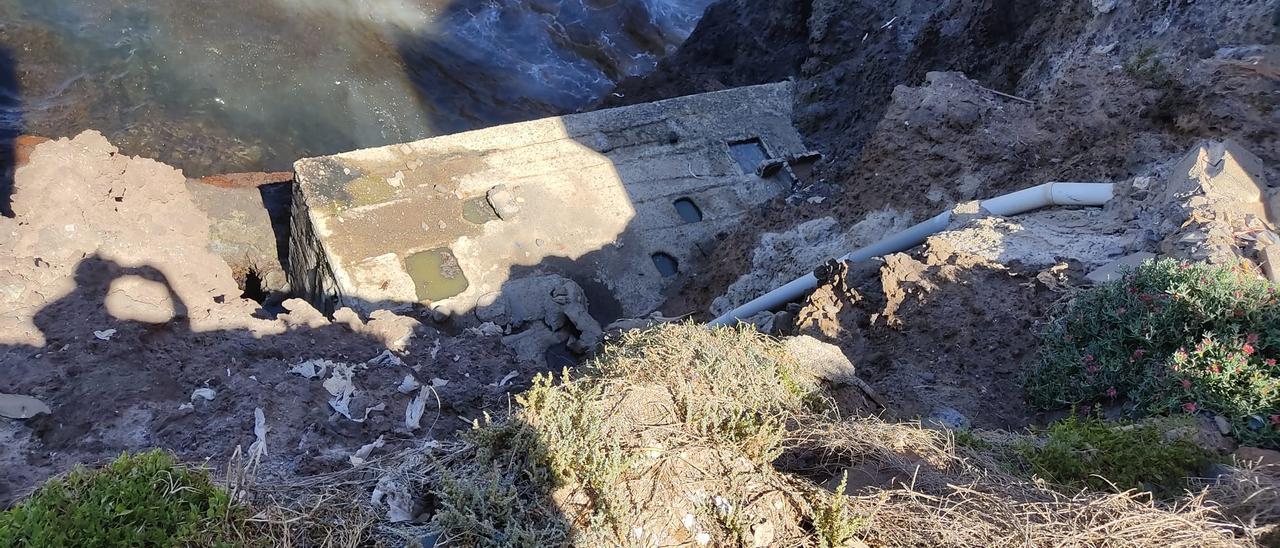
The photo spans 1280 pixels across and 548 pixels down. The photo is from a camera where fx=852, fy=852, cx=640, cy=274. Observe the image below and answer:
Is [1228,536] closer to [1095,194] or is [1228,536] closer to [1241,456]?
[1241,456]

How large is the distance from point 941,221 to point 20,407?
7387 mm

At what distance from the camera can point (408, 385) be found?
19.9 feet

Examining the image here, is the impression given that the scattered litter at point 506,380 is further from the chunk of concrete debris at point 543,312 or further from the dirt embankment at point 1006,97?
the dirt embankment at point 1006,97

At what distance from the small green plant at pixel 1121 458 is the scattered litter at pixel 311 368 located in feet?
15.2

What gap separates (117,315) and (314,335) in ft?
4.53

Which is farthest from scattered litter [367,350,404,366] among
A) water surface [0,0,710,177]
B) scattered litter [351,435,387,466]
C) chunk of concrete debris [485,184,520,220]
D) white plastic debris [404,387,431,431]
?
water surface [0,0,710,177]

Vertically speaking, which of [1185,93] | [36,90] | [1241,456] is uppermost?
[1185,93]

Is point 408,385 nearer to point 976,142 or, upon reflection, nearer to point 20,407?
point 20,407

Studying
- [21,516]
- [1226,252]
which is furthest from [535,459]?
[1226,252]

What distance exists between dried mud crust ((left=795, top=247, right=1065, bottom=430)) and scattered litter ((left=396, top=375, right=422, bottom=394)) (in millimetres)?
3121

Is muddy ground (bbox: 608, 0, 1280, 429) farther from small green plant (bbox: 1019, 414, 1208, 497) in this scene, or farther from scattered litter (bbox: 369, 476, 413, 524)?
scattered litter (bbox: 369, 476, 413, 524)

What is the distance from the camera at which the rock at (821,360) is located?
541 cm

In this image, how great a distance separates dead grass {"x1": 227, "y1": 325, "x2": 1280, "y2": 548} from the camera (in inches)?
145

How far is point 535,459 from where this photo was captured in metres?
3.93
